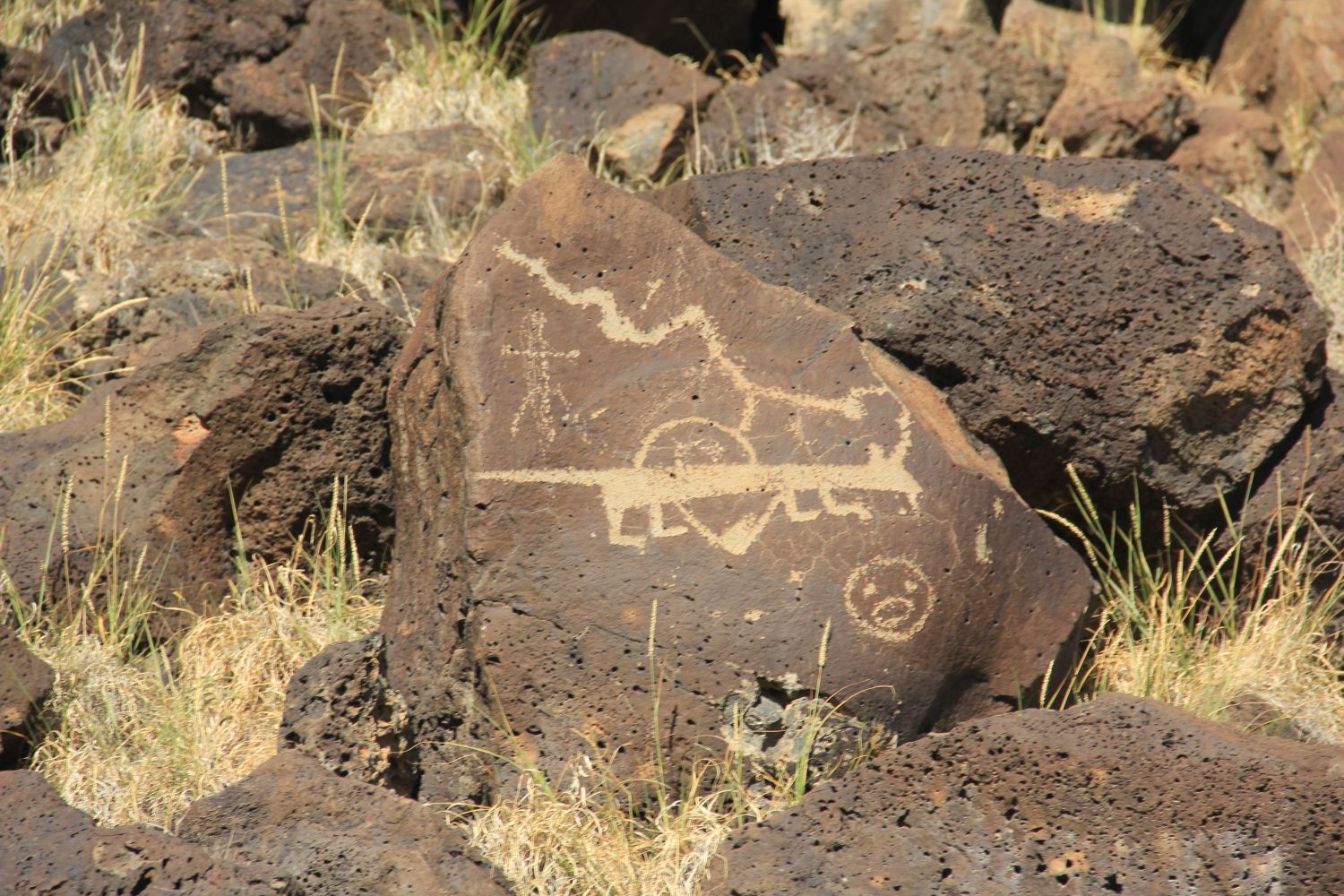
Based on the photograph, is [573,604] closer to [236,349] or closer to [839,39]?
[236,349]

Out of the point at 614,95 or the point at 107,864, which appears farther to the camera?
the point at 614,95

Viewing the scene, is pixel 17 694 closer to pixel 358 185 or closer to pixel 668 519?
pixel 668 519

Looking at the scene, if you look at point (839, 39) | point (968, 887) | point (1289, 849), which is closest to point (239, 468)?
point (968, 887)

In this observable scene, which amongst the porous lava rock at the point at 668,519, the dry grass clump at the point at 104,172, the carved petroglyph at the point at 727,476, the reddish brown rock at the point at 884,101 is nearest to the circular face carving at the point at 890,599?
the porous lava rock at the point at 668,519

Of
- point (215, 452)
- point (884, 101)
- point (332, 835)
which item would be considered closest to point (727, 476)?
point (332, 835)

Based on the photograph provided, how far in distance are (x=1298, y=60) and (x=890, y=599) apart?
3.94 metres

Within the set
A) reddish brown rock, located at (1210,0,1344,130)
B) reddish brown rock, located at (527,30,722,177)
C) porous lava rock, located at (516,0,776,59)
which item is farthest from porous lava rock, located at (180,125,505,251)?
reddish brown rock, located at (1210,0,1344,130)

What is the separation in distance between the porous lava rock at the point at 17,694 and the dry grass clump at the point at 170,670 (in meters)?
0.05

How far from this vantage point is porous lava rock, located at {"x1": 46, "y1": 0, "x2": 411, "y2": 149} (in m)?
5.49

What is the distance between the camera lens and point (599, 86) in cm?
536

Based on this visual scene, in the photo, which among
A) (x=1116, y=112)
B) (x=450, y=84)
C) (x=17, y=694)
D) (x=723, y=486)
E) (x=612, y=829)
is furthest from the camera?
(x=450, y=84)

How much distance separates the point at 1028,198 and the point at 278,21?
326 cm

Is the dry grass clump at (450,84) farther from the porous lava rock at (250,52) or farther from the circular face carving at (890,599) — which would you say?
the circular face carving at (890,599)

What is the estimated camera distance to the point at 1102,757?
2.57 m
